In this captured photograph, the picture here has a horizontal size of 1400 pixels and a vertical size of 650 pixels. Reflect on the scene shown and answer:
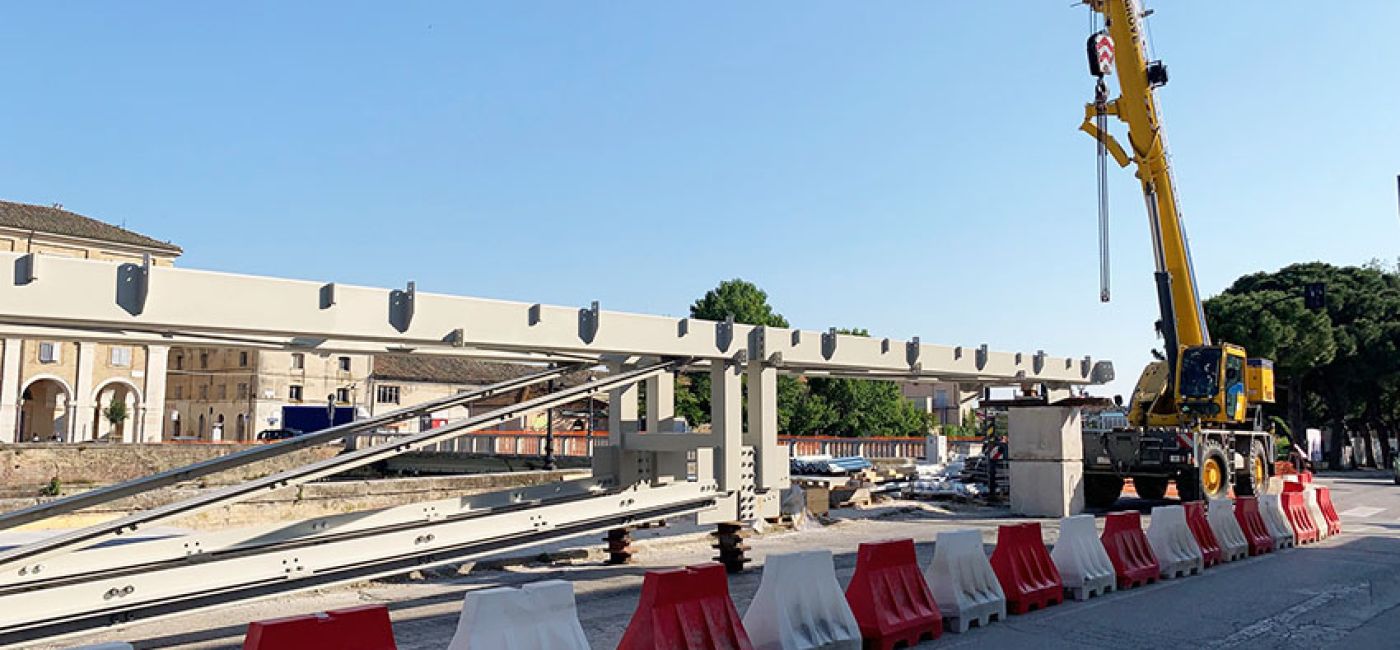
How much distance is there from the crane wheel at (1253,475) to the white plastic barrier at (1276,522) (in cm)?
657

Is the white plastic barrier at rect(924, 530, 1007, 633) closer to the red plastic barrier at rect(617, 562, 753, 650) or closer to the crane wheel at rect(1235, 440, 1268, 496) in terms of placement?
the red plastic barrier at rect(617, 562, 753, 650)

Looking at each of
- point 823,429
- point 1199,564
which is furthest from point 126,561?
point 823,429

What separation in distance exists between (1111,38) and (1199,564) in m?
12.7

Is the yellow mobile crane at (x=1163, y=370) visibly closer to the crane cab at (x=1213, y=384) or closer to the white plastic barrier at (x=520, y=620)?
the crane cab at (x=1213, y=384)

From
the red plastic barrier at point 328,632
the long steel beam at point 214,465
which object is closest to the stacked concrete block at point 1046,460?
the long steel beam at point 214,465

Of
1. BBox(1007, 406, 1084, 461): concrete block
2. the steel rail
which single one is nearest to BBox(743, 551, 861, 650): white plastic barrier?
the steel rail

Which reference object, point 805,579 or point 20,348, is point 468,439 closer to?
point 20,348

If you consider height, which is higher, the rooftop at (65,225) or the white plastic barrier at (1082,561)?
the rooftop at (65,225)

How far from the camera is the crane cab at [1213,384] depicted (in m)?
18.7

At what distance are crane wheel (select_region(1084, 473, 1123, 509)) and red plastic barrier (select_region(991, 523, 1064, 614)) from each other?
37.0ft

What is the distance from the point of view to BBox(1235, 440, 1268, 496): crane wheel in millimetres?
19562

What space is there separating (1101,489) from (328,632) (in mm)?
18240

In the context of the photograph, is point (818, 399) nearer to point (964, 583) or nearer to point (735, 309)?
point (735, 309)

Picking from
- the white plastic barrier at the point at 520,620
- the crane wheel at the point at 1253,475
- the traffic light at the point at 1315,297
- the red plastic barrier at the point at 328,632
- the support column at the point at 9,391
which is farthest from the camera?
the support column at the point at 9,391
